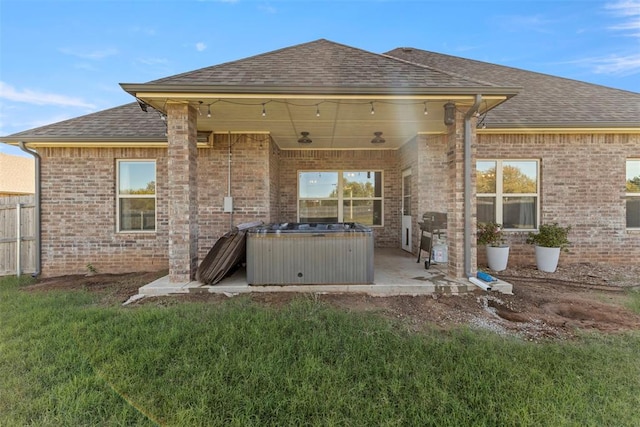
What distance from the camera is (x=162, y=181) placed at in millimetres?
6629

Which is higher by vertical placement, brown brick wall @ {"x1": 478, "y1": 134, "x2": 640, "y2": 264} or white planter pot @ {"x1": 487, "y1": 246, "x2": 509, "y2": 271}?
brown brick wall @ {"x1": 478, "y1": 134, "x2": 640, "y2": 264}

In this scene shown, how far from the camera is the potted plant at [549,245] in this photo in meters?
6.05

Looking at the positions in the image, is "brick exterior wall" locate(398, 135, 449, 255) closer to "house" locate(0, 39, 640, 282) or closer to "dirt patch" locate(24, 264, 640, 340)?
"house" locate(0, 39, 640, 282)

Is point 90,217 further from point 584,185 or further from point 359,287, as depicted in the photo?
point 584,185

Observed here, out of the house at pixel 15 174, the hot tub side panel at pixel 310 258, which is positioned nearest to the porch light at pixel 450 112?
the hot tub side panel at pixel 310 258

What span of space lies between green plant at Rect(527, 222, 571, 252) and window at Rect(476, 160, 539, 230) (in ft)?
1.54

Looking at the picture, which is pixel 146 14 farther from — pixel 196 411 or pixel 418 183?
pixel 196 411

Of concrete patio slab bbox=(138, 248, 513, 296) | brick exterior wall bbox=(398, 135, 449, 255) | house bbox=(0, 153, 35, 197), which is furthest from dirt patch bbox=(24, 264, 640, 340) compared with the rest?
house bbox=(0, 153, 35, 197)

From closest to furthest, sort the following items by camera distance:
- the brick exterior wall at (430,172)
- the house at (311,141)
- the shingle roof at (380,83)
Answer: the shingle roof at (380,83), the house at (311,141), the brick exterior wall at (430,172)

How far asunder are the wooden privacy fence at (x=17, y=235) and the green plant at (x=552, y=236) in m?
11.2

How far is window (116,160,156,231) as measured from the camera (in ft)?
21.8

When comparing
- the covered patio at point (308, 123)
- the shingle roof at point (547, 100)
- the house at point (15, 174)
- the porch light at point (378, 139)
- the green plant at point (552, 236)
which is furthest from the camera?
the house at point (15, 174)

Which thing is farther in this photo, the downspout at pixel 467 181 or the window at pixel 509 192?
the window at pixel 509 192

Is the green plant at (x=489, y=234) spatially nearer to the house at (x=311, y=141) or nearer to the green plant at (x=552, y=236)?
the house at (x=311, y=141)
